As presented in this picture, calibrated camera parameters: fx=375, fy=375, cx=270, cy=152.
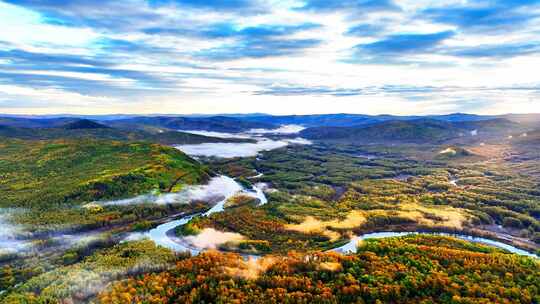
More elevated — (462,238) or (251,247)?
(251,247)

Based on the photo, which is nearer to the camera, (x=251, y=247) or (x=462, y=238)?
(x=251, y=247)

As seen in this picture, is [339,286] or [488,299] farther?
[339,286]

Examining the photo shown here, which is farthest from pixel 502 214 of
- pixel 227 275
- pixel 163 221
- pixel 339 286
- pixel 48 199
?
pixel 48 199

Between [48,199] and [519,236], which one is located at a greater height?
[48,199]

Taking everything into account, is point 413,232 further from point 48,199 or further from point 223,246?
point 48,199

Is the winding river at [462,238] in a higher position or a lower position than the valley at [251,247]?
lower

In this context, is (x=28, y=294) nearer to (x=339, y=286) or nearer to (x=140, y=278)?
(x=140, y=278)

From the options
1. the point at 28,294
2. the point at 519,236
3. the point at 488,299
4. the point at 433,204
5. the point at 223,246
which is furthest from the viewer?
the point at 433,204

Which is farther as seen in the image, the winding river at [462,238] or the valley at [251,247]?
the winding river at [462,238]

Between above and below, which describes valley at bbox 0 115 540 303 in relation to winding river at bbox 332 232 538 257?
above

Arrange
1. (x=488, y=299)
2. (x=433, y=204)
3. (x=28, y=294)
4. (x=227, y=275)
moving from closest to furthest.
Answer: (x=488, y=299), (x=28, y=294), (x=227, y=275), (x=433, y=204)

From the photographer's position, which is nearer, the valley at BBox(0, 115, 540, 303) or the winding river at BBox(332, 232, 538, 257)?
the valley at BBox(0, 115, 540, 303)
